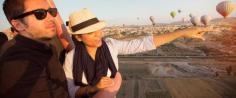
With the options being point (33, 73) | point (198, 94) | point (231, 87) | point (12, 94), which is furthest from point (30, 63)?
point (231, 87)

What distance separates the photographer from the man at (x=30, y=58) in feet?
7.64

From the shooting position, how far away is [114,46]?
3994 mm

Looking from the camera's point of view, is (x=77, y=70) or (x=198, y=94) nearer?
(x=77, y=70)

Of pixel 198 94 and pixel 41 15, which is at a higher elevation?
pixel 41 15

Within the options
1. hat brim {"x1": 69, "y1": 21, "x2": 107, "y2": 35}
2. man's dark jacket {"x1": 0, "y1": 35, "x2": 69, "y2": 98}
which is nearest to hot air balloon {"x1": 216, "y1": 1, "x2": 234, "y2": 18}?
hat brim {"x1": 69, "y1": 21, "x2": 107, "y2": 35}

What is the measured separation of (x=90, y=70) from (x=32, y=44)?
116 centimetres

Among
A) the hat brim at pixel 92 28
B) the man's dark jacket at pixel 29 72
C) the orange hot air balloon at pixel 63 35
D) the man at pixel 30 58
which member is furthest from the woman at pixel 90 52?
the man's dark jacket at pixel 29 72

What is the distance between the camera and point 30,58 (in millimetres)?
2445

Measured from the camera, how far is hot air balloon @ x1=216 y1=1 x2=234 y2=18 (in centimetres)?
5456

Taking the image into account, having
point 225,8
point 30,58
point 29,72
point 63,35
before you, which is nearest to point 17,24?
point 30,58

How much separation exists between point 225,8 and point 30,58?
5515 centimetres

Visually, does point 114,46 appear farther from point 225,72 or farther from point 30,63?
point 225,72

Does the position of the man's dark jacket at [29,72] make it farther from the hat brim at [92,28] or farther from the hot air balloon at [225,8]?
the hot air balloon at [225,8]

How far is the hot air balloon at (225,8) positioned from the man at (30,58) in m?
54.1
